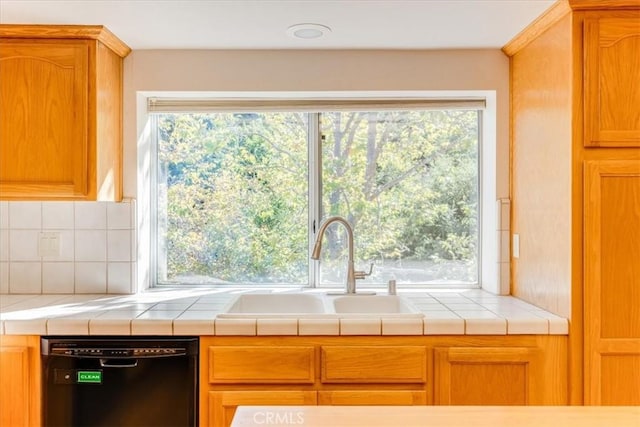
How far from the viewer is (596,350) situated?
1.66m

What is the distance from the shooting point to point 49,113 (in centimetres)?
193

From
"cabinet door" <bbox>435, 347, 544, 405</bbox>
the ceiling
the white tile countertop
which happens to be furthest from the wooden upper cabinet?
"cabinet door" <bbox>435, 347, 544, 405</bbox>

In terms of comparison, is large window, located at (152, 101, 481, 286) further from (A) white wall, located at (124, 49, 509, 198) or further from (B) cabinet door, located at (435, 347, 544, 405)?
(B) cabinet door, located at (435, 347, 544, 405)

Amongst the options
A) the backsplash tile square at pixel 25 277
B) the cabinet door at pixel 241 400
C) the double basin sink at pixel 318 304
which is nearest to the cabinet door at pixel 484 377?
the double basin sink at pixel 318 304

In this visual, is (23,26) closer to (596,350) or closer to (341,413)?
(341,413)

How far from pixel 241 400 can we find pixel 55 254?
1258 millimetres

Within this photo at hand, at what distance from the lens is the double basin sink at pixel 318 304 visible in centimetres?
212

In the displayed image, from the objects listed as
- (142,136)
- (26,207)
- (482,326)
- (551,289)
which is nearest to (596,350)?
(551,289)

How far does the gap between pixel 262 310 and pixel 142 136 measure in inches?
42.0

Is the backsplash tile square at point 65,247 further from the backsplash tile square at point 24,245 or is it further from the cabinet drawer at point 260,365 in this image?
the cabinet drawer at point 260,365

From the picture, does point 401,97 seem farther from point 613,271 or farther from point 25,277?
point 25,277

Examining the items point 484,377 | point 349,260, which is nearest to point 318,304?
point 349,260

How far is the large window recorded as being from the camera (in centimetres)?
239

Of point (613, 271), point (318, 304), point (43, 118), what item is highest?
point (43, 118)
